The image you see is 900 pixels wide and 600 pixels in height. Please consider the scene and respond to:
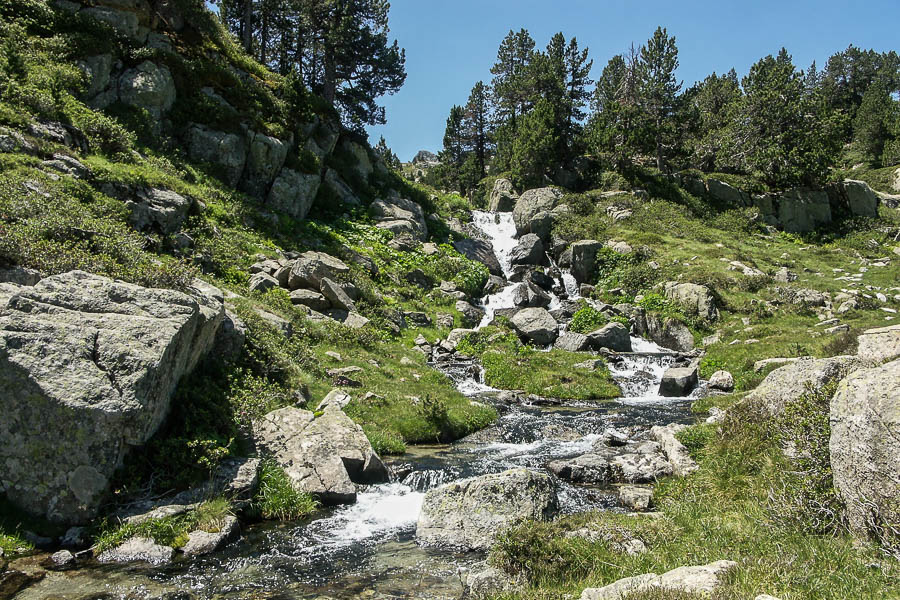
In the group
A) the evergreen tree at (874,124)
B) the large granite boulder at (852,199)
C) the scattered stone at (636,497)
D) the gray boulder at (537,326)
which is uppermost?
the evergreen tree at (874,124)

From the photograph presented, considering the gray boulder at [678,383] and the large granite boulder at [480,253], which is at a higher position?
the large granite boulder at [480,253]

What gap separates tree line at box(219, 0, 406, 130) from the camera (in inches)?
1853

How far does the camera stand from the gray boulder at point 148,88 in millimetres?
30594

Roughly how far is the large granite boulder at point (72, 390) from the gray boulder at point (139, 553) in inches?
40.5

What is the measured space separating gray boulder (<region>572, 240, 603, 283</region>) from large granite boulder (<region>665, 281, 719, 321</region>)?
8.87 metres

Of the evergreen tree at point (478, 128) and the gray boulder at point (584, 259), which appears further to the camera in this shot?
the evergreen tree at point (478, 128)

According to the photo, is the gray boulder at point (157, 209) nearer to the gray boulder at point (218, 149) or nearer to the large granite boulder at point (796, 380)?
the gray boulder at point (218, 149)

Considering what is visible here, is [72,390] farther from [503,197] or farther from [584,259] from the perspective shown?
[503,197]

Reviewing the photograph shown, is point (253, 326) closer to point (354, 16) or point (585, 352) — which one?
point (585, 352)

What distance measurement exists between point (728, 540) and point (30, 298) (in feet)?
42.7

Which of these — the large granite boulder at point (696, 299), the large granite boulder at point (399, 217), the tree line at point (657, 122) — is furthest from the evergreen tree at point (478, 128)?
the large granite boulder at point (696, 299)

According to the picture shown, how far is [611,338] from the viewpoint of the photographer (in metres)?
28.8

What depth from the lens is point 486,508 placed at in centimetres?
920

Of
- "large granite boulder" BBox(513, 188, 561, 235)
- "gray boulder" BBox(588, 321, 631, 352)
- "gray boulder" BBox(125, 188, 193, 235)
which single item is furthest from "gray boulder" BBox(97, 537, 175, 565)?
"large granite boulder" BBox(513, 188, 561, 235)
